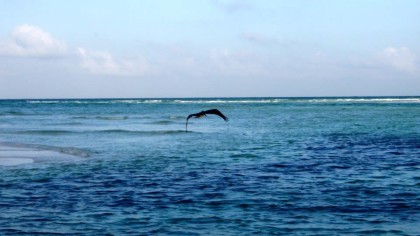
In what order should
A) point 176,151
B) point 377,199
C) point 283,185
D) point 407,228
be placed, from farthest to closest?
point 176,151 < point 283,185 < point 377,199 < point 407,228

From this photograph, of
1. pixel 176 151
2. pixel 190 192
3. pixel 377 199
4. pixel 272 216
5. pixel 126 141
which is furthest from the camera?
pixel 126 141

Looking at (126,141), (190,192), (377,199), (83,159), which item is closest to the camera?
(377,199)

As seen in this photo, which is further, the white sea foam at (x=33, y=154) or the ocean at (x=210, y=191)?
the white sea foam at (x=33, y=154)

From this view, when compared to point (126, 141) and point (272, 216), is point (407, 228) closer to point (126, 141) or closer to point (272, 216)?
point (272, 216)

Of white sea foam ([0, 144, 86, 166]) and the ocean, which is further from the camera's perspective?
white sea foam ([0, 144, 86, 166])

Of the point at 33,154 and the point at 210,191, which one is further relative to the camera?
the point at 33,154

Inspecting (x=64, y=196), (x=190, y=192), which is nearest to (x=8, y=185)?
(x=64, y=196)

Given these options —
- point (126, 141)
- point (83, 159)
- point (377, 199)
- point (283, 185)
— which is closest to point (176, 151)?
point (83, 159)

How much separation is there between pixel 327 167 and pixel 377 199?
4.68 meters

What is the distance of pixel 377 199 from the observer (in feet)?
37.0

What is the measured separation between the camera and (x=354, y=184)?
1300 cm

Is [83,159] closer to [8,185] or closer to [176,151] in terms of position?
[176,151]

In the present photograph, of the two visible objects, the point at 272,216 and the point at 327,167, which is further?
the point at 327,167

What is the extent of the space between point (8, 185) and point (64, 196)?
1.92 metres
